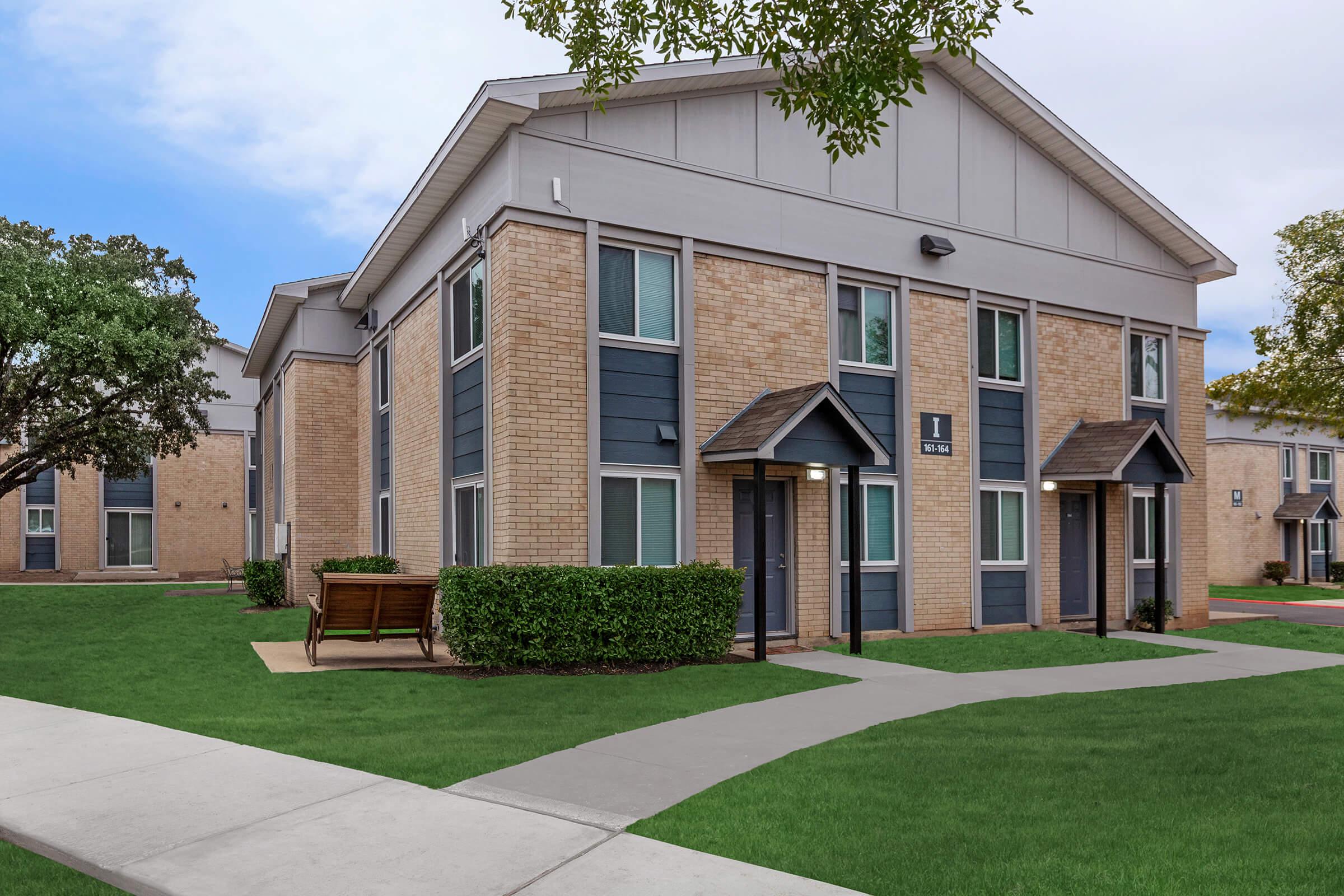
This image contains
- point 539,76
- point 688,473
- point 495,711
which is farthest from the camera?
point 688,473

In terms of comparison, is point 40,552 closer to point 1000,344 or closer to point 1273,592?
point 1000,344

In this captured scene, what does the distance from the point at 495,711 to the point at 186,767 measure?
2801 millimetres

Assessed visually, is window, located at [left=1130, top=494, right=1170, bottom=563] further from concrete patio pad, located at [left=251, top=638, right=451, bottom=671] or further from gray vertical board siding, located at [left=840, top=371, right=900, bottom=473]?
concrete patio pad, located at [left=251, top=638, right=451, bottom=671]

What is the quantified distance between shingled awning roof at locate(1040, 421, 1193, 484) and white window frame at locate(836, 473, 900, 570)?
10.3 feet

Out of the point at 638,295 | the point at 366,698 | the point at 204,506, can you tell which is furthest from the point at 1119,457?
the point at 204,506

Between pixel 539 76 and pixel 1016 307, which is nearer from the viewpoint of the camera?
pixel 539 76

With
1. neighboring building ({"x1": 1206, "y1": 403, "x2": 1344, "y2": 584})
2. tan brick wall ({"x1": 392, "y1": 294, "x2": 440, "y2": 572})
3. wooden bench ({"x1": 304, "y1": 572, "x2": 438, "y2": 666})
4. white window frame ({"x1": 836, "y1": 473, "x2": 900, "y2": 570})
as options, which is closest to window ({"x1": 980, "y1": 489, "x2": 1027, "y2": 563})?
white window frame ({"x1": 836, "y1": 473, "x2": 900, "y2": 570})

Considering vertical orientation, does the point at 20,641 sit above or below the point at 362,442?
below

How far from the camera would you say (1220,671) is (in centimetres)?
1272

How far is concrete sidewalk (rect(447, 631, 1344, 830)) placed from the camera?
6160mm

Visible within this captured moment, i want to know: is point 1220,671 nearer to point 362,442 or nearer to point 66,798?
point 66,798

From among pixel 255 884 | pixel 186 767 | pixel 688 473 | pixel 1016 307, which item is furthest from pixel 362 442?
pixel 255 884

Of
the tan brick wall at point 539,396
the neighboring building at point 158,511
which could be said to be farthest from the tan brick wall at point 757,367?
the neighboring building at point 158,511

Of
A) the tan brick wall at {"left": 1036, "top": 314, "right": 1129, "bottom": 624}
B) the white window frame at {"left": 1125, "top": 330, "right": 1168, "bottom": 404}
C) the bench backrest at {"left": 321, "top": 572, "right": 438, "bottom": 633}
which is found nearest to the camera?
the bench backrest at {"left": 321, "top": 572, "right": 438, "bottom": 633}
